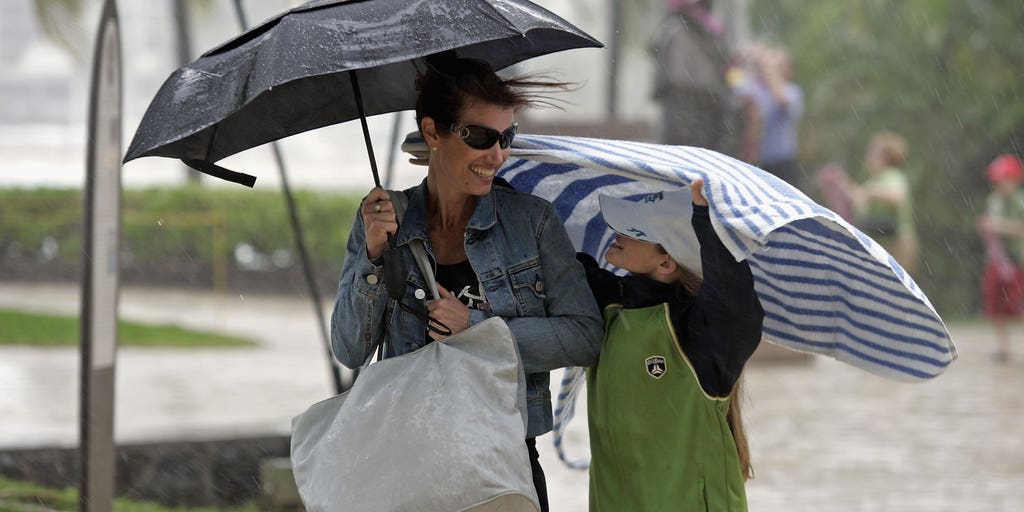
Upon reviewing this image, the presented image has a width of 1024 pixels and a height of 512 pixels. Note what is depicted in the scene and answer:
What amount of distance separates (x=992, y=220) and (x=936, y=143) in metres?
9.86

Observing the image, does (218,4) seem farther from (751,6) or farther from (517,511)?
(517,511)

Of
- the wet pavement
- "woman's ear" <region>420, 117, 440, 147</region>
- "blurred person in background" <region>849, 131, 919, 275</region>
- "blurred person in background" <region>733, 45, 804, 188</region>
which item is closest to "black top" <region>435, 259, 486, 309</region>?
"woman's ear" <region>420, 117, 440, 147</region>

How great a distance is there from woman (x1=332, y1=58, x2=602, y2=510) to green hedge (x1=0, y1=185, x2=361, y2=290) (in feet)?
54.6

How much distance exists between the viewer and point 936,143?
23.0m

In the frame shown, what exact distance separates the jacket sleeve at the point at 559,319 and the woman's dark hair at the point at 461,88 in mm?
298

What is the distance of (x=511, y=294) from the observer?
3.34 metres

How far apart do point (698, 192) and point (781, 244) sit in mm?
541

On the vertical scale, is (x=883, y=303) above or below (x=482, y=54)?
below

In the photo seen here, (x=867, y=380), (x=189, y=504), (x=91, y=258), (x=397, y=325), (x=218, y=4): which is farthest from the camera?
(x=218, y=4)

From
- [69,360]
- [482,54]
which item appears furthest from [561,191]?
[69,360]

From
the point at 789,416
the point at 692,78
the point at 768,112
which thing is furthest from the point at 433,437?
the point at 768,112

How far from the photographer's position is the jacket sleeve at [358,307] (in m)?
3.29

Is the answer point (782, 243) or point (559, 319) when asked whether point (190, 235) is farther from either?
point (559, 319)

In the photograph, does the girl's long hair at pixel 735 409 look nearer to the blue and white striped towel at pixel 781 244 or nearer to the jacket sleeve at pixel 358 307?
the blue and white striped towel at pixel 781 244
